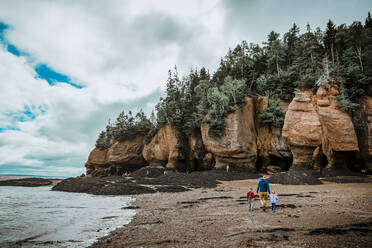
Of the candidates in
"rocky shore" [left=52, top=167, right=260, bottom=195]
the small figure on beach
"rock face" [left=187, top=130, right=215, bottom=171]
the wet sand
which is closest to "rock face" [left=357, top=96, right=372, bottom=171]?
"rocky shore" [left=52, top=167, right=260, bottom=195]

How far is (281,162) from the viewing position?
3400 cm

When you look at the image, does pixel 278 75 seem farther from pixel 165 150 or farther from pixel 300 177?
pixel 165 150

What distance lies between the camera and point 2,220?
10242 millimetres

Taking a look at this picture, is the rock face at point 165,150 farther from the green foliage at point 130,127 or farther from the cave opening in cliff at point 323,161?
the cave opening in cliff at point 323,161

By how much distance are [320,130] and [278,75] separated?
13415 millimetres

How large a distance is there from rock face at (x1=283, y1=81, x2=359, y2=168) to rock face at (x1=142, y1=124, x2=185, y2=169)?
2157 centimetres

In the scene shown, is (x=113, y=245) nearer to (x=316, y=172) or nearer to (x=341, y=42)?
(x=316, y=172)

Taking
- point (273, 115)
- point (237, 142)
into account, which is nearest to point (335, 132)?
point (273, 115)

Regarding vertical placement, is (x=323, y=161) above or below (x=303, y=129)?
below

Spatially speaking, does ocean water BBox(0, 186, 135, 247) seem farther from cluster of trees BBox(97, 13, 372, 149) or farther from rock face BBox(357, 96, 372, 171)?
rock face BBox(357, 96, 372, 171)

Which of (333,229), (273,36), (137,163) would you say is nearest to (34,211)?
(333,229)

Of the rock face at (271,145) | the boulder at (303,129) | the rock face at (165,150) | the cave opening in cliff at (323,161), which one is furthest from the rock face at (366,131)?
the rock face at (165,150)

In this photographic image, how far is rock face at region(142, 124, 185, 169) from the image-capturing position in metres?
40.8

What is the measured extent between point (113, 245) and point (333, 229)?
690 centimetres
